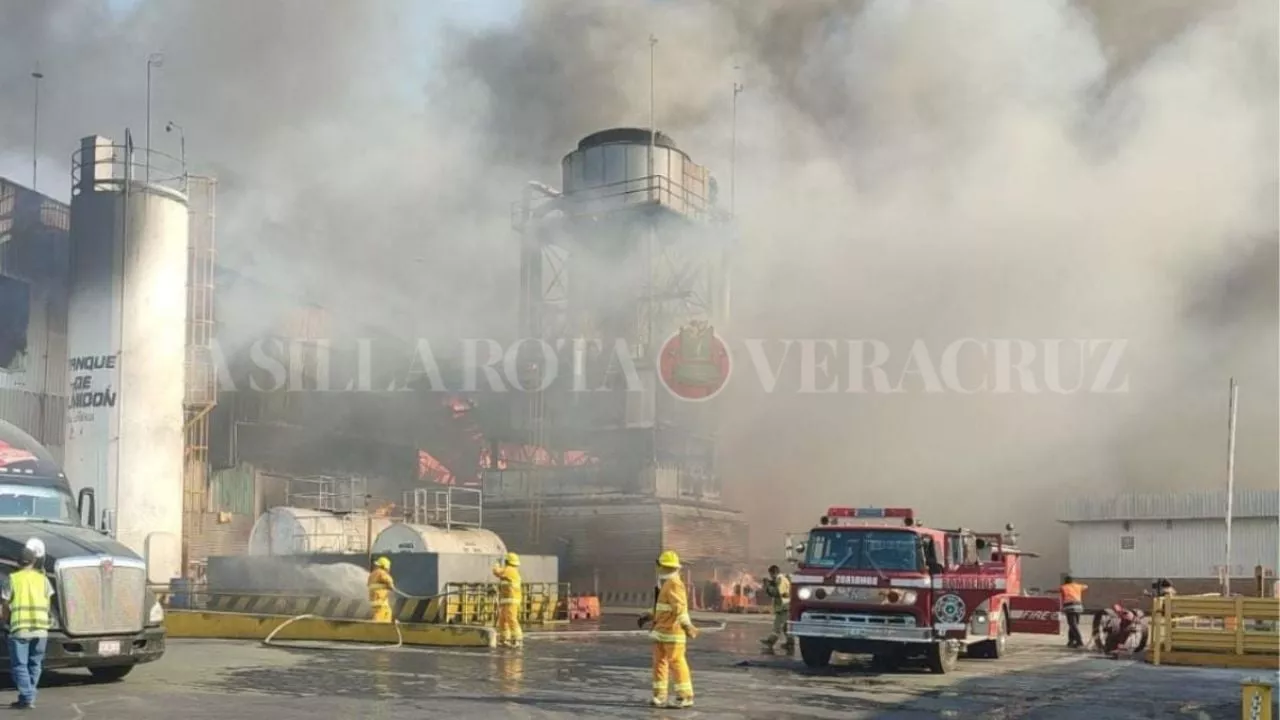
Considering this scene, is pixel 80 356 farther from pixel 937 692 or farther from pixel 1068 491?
pixel 1068 491

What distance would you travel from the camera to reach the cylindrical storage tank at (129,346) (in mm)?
25766

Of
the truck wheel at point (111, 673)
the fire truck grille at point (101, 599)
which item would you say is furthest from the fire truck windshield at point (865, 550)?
the truck wheel at point (111, 673)

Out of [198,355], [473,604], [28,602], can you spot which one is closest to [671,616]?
[28,602]

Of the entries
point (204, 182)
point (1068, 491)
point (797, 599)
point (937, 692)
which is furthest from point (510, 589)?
point (1068, 491)

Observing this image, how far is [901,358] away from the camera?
2997 cm

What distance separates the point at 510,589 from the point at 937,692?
649cm

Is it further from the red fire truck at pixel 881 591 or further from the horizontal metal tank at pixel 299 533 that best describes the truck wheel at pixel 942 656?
the horizontal metal tank at pixel 299 533

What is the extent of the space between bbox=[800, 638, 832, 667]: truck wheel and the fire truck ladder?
18099mm

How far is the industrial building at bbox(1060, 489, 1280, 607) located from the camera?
95.6 ft

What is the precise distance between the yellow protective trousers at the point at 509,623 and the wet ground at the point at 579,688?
46cm

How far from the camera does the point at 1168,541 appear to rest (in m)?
30.5

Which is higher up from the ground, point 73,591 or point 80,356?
point 80,356

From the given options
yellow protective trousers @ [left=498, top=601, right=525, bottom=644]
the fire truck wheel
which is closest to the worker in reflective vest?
Answer: yellow protective trousers @ [left=498, top=601, right=525, bottom=644]

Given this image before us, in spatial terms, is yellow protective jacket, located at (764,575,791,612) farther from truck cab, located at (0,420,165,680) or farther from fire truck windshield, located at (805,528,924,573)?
truck cab, located at (0,420,165,680)
